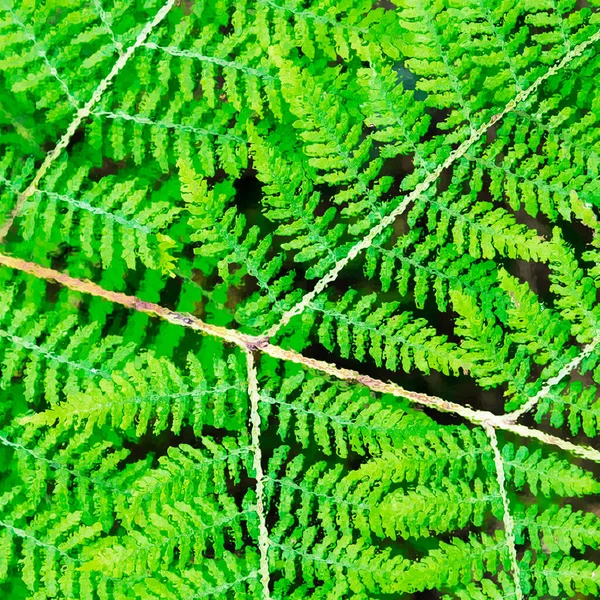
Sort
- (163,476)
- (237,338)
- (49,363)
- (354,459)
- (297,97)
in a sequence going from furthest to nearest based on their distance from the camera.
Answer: (354,459)
(237,338)
(49,363)
(163,476)
(297,97)

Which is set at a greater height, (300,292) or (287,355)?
(300,292)

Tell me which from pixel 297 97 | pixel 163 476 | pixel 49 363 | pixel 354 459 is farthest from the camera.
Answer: pixel 354 459

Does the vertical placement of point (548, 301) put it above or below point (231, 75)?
below

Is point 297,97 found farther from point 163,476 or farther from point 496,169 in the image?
point 163,476

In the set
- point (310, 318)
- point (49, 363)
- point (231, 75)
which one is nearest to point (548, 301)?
point (310, 318)

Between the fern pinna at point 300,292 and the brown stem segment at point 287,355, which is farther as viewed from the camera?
the brown stem segment at point 287,355

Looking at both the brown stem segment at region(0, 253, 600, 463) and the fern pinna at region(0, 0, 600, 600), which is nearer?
the fern pinna at region(0, 0, 600, 600)

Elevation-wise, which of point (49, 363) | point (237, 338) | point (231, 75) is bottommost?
point (49, 363)

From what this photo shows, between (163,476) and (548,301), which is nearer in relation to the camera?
(163,476)
